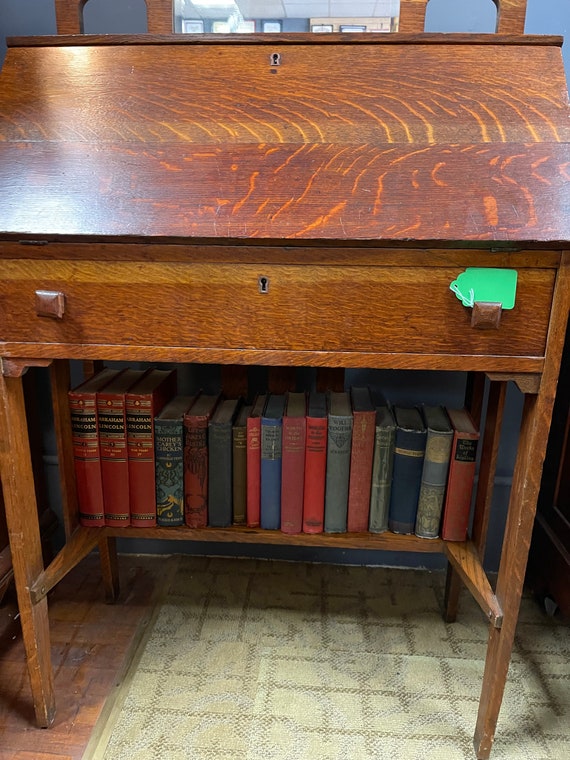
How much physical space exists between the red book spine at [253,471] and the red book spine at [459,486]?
1.26 feet

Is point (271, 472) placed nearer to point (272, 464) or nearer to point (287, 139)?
point (272, 464)

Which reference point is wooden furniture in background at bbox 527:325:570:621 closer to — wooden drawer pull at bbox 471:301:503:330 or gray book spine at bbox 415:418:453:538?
gray book spine at bbox 415:418:453:538

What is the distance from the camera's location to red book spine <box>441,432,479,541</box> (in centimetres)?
116

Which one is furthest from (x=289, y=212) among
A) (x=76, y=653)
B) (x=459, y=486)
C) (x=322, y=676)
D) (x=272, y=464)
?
(x=76, y=653)

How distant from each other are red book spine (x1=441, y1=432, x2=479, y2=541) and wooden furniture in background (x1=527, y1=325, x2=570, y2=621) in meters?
0.28

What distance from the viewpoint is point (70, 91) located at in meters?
0.98

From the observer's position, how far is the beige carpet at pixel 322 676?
107cm

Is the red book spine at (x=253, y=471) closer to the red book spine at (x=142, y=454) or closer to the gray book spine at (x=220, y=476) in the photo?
the gray book spine at (x=220, y=476)

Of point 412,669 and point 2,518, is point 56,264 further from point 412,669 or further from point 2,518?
point 412,669

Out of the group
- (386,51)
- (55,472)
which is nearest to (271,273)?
(386,51)

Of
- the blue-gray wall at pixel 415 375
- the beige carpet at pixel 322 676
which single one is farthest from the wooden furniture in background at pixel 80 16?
the beige carpet at pixel 322 676

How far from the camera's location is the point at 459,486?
1.17 meters

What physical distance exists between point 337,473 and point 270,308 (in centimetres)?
47

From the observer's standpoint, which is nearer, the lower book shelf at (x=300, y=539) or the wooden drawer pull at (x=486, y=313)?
the wooden drawer pull at (x=486, y=313)
